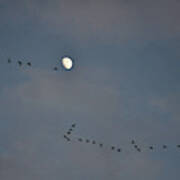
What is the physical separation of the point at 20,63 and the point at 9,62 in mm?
1128

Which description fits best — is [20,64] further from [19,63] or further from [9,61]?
[9,61]

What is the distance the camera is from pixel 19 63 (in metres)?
15.1

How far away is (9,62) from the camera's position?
48.4 ft

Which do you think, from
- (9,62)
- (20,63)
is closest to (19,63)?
(20,63)

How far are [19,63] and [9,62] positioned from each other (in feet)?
3.36

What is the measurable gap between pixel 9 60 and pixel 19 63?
3.57 feet

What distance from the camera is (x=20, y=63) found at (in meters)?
15.1

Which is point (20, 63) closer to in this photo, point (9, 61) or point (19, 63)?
point (19, 63)

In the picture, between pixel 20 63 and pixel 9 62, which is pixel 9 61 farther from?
pixel 20 63

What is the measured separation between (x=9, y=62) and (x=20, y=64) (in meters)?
1.14

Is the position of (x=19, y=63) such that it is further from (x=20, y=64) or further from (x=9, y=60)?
(x=9, y=60)

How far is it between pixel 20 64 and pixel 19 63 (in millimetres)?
150

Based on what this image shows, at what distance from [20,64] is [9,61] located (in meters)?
1.16

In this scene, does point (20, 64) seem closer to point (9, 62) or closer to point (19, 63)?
point (19, 63)
